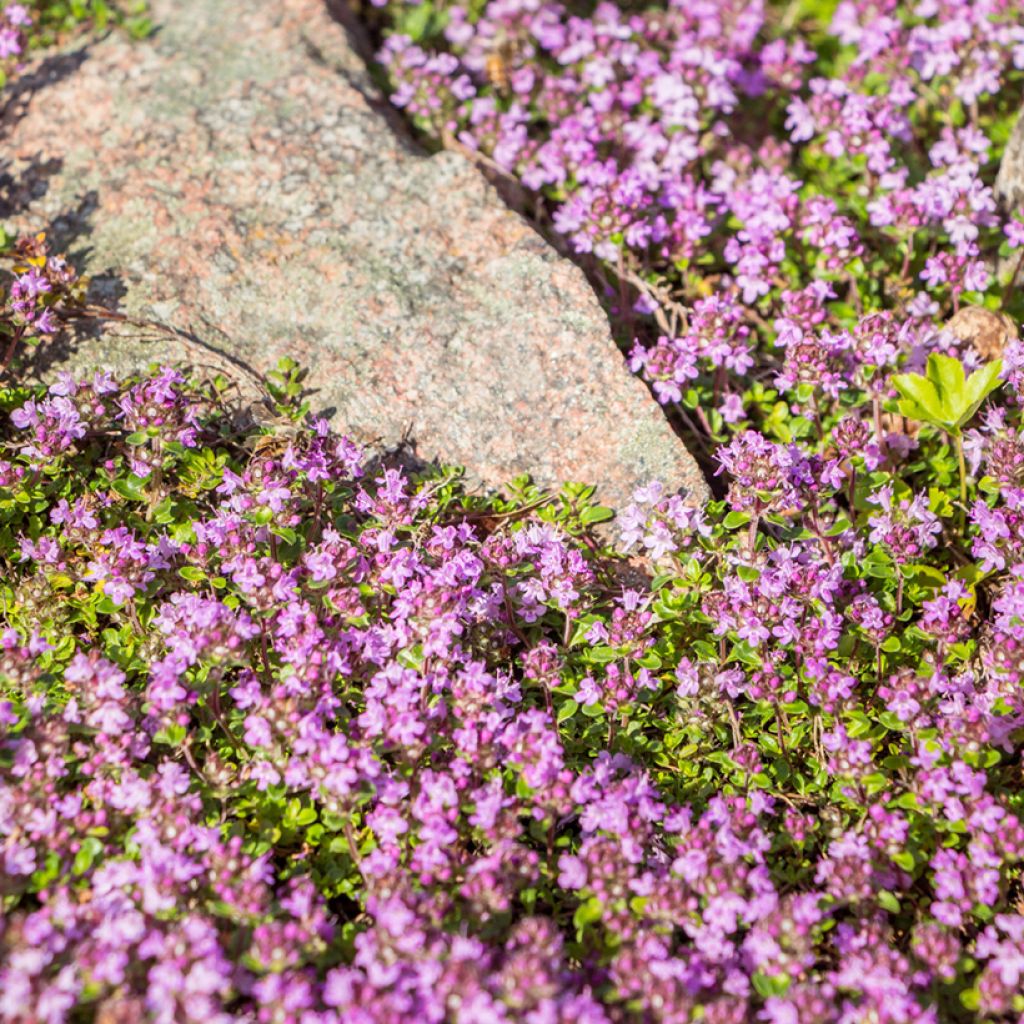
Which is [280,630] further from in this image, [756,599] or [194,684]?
[756,599]

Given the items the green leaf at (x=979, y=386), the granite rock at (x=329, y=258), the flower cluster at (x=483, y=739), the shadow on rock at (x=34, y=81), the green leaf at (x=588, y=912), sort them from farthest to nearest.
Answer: the shadow on rock at (x=34, y=81), the granite rock at (x=329, y=258), the green leaf at (x=979, y=386), the green leaf at (x=588, y=912), the flower cluster at (x=483, y=739)

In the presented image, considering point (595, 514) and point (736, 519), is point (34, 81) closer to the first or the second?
point (595, 514)

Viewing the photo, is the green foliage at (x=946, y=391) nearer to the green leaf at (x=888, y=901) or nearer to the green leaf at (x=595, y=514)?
the green leaf at (x=595, y=514)

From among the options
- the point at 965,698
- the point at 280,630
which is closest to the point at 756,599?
the point at 965,698

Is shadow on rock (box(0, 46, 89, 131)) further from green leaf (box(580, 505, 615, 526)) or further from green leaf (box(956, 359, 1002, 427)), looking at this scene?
green leaf (box(956, 359, 1002, 427))

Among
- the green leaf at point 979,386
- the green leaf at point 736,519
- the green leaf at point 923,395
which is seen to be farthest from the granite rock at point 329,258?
the green leaf at point 979,386

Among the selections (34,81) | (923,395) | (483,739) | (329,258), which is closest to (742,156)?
(923,395)

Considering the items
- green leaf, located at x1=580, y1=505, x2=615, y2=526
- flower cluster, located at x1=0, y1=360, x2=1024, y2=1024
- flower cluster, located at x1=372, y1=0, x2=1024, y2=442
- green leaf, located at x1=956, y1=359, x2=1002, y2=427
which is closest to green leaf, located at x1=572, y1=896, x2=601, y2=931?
flower cluster, located at x1=0, y1=360, x2=1024, y2=1024
